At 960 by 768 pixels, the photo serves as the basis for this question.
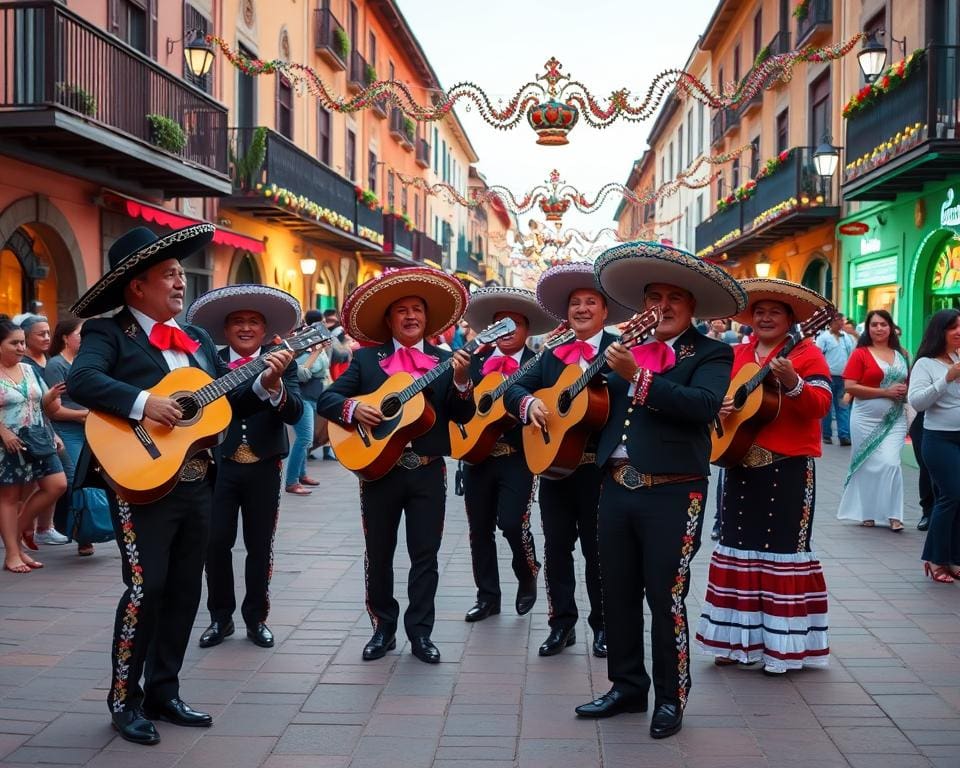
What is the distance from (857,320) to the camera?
21.7m

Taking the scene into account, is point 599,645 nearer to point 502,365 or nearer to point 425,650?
point 425,650

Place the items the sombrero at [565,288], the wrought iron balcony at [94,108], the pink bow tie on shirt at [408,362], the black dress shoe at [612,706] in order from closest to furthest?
the black dress shoe at [612,706], the pink bow tie on shirt at [408,362], the sombrero at [565,288], the wrought iron balcony at [94,108]

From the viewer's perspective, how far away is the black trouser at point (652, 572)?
4.58 meters

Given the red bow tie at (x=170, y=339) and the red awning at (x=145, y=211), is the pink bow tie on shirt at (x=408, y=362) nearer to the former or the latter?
the red bow tie at (x=170, y=339)

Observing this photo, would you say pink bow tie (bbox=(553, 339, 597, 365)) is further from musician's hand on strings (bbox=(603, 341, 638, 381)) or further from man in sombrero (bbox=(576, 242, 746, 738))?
musician's hand on strings (bbox=(603, 341, 638, 381))

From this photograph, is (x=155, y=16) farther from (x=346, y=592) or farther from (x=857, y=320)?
(x=857, y=320)

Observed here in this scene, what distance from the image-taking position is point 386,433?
18.0ft

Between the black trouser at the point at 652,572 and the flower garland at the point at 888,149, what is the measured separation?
11853 mm

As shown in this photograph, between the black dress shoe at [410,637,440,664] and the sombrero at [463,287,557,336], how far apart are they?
7.29 feet

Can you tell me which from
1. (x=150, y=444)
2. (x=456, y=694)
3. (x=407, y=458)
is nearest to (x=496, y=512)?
(x=407, y=458)

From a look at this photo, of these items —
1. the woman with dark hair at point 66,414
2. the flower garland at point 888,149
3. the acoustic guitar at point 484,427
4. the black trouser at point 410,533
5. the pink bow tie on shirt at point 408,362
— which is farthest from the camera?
the flower garland at point 888,149

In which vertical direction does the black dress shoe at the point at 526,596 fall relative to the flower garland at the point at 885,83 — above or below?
below

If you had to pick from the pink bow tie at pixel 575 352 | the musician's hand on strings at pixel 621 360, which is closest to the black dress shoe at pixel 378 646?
the pink bow tie at pixel 575 352

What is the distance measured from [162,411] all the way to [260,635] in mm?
1945
